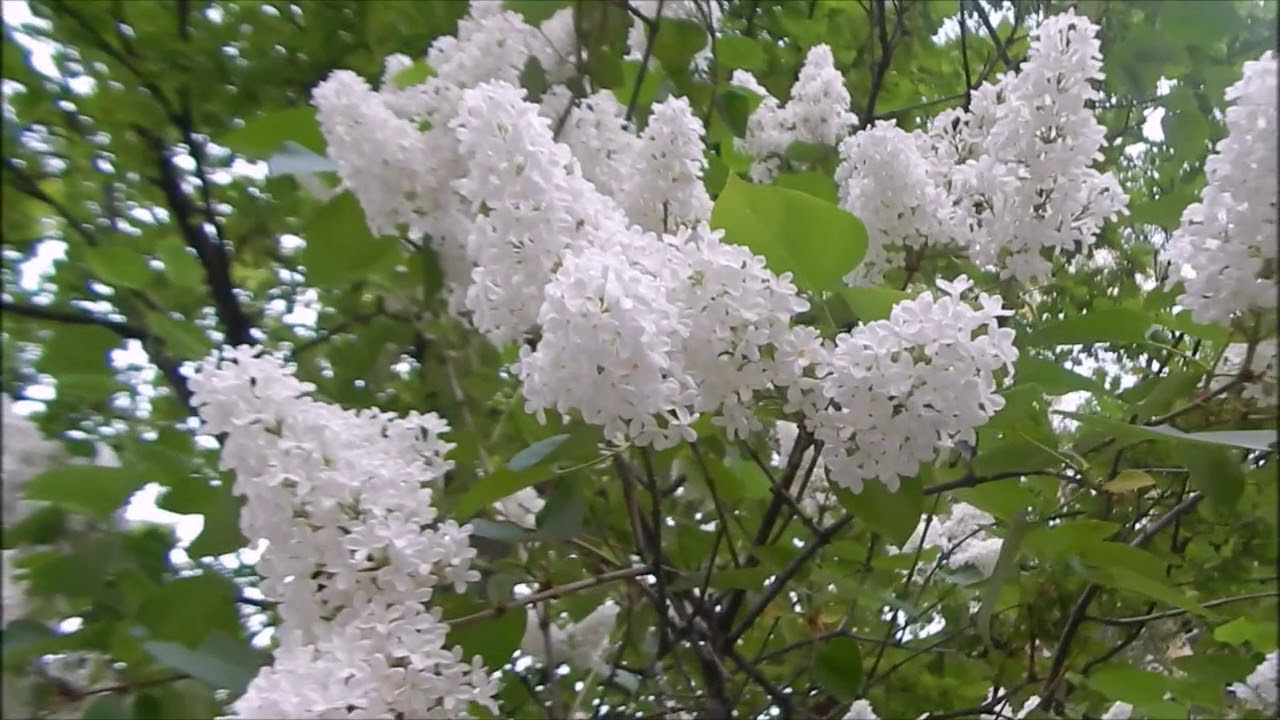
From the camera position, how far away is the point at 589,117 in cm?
87

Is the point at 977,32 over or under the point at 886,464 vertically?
over

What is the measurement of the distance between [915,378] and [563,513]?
0.81 feet

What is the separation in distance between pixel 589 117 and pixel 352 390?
18.3 inches

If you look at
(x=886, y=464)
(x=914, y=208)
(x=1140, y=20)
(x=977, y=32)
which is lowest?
(x=886, y=464)

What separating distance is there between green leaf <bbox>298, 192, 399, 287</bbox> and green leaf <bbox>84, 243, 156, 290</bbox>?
0.45 ft

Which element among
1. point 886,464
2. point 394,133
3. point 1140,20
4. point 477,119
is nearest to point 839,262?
point 886,464

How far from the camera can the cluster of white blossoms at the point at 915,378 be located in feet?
1.85

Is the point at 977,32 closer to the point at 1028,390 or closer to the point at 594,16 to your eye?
the point at 594,16

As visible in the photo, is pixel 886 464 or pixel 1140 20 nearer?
pixel 886 464

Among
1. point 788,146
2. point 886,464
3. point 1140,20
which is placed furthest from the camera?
point 788,146

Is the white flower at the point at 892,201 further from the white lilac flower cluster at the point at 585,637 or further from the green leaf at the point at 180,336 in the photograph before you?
the green leaf at the point at 180,336

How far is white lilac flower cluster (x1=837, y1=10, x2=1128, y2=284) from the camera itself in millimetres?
751

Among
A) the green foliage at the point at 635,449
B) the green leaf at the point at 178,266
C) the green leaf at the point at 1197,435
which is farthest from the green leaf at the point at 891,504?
the green leaf at the point at 178,266

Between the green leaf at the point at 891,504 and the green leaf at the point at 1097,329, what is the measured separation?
16 cm
